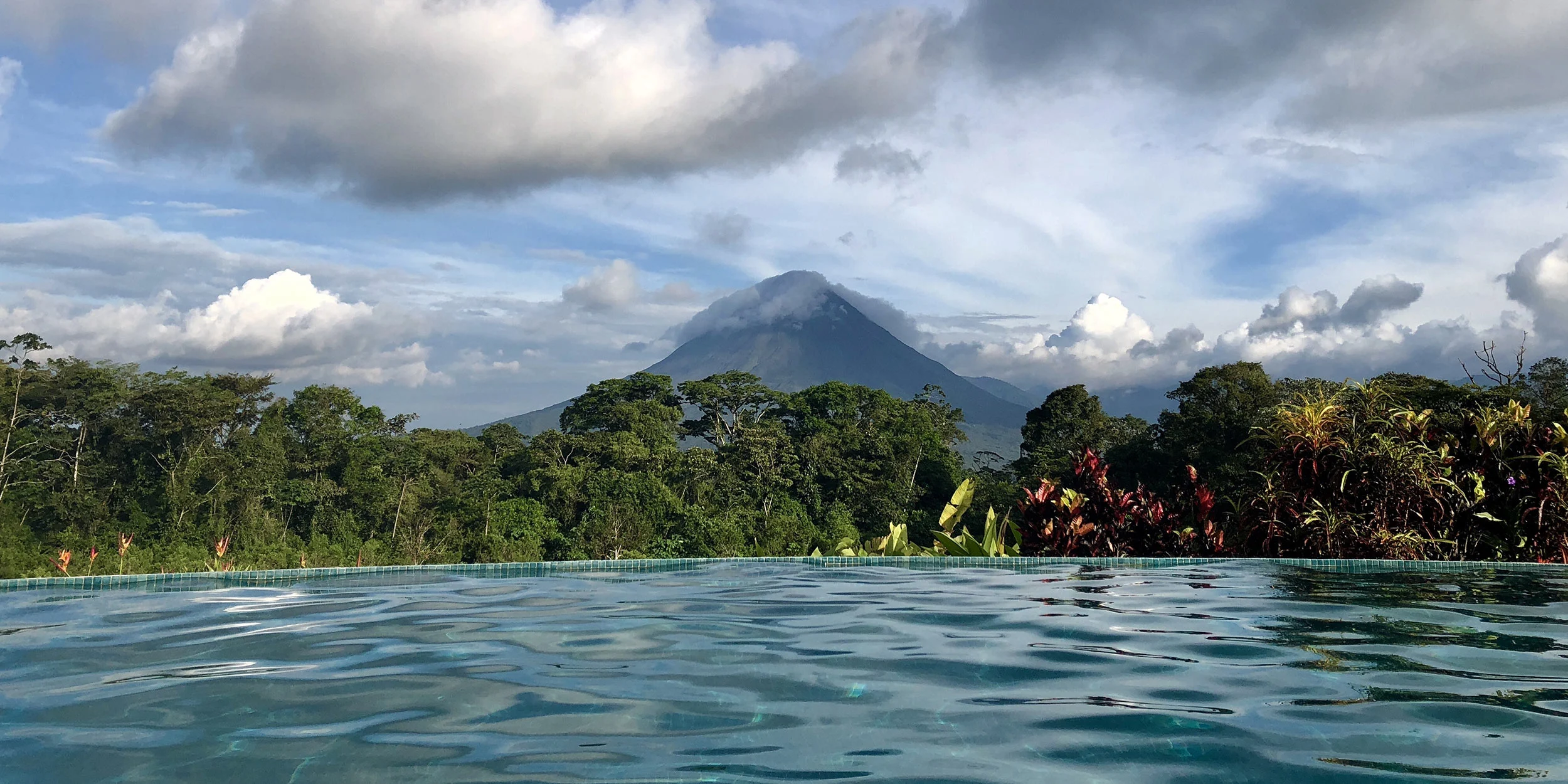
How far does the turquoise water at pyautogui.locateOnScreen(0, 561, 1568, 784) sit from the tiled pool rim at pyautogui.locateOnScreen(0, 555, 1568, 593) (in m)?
1.31

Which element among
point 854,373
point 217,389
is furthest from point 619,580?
point 854,373

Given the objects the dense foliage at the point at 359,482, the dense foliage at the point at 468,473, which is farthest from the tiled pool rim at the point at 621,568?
the dense foliage at the point at 359,482

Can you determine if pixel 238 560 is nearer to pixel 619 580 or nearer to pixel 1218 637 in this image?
pixel 619 580

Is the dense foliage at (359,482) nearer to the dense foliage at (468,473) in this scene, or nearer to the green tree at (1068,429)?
the dense foliage at (468,473)

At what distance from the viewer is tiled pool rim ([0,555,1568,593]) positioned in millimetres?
6867

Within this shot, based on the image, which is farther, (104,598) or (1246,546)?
(1246,546)

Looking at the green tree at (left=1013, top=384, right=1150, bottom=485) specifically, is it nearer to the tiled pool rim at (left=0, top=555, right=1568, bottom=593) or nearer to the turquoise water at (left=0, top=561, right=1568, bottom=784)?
the tiled pool rim at (left=0, top=555, right=1568, bottom=593)

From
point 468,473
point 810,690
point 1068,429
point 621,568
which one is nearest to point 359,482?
point 468,473

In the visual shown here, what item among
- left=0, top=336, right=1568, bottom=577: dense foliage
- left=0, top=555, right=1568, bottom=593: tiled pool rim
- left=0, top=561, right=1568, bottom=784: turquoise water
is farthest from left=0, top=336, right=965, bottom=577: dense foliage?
left=0, top=561, right=1568, bottom=784: turquoise water

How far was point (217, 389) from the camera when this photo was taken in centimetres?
3042

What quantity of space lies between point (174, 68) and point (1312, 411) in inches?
995

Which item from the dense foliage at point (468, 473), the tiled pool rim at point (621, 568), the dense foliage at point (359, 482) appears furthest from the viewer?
the dense foliage at point (359, 482)

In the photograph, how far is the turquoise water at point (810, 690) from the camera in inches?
90.4

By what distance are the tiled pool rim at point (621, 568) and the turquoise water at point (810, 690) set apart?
51.4 inches
